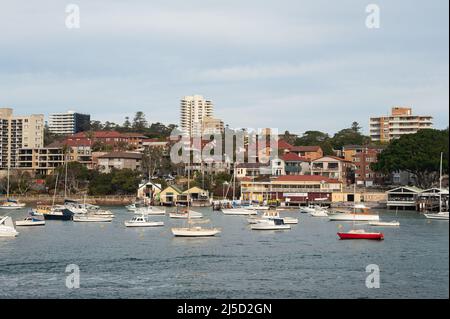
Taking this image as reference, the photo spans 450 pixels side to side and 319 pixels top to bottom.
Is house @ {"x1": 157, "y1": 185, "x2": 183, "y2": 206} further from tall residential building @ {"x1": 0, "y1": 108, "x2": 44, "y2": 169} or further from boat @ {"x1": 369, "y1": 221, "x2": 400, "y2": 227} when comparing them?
tall residential building @ {"x1": 0, "y1": 108, "x2": 44, "y2": 169}

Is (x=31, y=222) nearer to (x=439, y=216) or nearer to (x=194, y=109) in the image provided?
(x=439, y=216)

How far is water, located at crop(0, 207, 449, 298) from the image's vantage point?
25.8m

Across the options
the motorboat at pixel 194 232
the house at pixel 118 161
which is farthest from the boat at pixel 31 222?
the house at pixel 118 161

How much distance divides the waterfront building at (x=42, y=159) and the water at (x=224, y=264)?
58.4 m

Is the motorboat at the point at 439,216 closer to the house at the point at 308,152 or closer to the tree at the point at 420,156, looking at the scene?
the tree at the point at 420,156

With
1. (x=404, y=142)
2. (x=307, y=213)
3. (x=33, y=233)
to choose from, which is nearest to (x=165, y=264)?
(x=33, y=233)

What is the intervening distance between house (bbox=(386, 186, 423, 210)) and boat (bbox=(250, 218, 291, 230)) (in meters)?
29.2

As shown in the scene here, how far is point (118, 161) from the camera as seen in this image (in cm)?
10138

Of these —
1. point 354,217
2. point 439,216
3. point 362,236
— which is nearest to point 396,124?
point 439,216

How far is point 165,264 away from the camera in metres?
32.1

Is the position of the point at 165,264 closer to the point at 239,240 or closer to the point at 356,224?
the point at 239,240

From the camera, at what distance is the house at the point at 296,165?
95062 mm

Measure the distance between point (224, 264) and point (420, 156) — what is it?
52.1m
